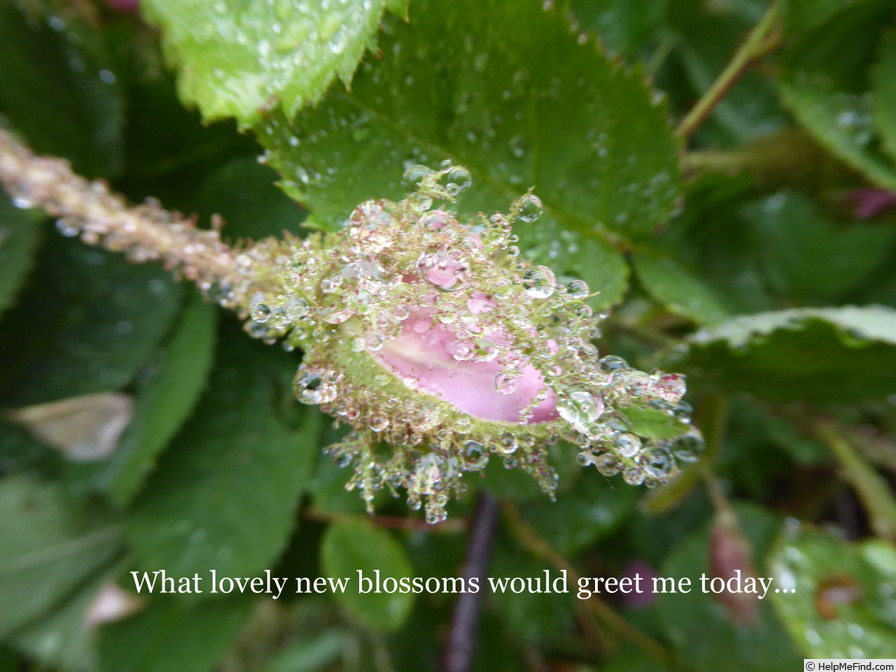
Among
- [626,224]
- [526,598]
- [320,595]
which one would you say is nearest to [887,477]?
[526,598]

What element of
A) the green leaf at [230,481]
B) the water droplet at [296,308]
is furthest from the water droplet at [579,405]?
the green leaf at [230,481]

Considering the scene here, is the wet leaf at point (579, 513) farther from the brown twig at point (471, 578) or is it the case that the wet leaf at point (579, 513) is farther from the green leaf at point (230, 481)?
the green leaf at point (230, 481)

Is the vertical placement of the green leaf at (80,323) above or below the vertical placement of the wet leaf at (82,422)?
above

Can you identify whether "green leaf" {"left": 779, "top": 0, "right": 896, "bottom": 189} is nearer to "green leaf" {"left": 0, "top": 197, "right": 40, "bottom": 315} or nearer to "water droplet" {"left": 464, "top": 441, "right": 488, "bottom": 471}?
"water droplet" {"left": 464, "top": 441, "right": 488, "bottom": 471}

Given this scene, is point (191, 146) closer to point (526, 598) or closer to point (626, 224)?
point (626, 224)

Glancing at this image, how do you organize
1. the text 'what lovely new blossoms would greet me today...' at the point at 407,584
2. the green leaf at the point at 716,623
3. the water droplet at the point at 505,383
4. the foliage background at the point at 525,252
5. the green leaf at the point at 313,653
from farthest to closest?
the green leaf at the point at 313,653
the green leaf at the point at 716,623
the text 'what lovely new blossoms would greet me today...' at the point at 407,584
the foliage background at the point at 525,252
the water droplet at the point at 505,383

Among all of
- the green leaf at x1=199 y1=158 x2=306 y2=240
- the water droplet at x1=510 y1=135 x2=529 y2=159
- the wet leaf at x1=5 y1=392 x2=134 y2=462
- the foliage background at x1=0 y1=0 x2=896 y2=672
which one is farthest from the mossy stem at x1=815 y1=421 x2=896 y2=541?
the wet leaf at x1=5 y1=392 x2=134 y2=462

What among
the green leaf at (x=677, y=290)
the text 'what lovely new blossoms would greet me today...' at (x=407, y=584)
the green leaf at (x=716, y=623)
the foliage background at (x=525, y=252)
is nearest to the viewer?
the foliage background at (x=525, y=252)
